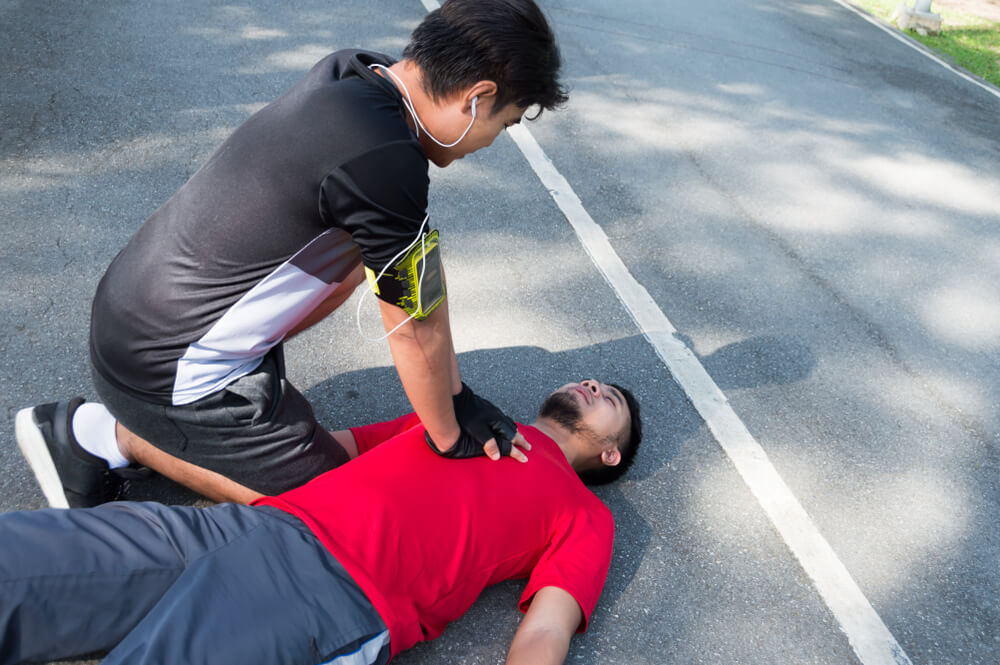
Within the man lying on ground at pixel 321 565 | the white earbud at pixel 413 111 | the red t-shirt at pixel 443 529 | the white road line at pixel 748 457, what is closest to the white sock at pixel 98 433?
the man lying on ground at pixel 321 565

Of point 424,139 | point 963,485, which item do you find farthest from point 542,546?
point 963,485

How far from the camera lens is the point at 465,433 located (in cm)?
233

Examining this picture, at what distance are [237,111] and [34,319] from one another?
214 cm

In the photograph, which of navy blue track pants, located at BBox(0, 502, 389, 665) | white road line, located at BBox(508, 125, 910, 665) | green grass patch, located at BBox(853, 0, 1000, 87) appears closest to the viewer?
navy blue track pants, located at BBox(0, 502, 389, 665)

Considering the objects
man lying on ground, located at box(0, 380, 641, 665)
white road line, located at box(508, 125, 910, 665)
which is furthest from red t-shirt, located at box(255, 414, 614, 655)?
white road line, located at box(508, 125, 910, 665)

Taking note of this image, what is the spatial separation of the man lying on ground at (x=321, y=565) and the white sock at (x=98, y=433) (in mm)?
375

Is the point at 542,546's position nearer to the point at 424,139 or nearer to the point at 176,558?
the point at 176,558

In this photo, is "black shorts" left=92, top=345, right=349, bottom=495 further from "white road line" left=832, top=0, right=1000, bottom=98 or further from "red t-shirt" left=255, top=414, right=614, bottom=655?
"white road line" left=832, top=0, right=1000, bottom=98

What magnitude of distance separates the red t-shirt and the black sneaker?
1.82 ft

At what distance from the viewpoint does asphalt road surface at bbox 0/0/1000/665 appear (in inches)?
104

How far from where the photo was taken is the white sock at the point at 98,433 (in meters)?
2.36

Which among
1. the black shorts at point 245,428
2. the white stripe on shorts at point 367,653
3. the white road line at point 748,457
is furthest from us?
the white road line at point 748,457

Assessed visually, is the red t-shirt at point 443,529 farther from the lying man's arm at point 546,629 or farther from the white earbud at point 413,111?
the white earbud at point 413,111

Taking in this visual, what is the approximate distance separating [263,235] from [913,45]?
904 centimetres
